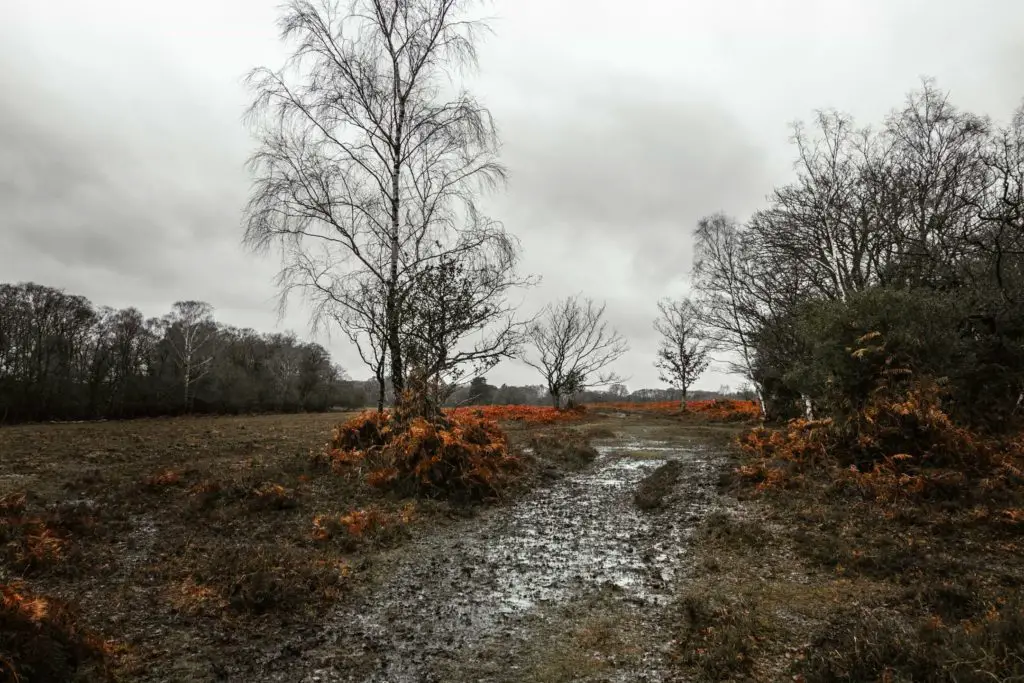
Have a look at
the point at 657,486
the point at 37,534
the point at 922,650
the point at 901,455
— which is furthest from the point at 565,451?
the point at 37,534

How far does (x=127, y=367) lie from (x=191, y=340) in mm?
5711

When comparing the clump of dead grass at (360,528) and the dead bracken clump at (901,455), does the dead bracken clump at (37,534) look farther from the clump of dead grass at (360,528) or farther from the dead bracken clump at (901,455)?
the dead bracken clump at (901,455)

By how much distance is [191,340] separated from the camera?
39.4m

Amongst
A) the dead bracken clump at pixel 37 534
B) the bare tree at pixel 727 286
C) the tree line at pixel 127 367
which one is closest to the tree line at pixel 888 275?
the bare tree at pixel 727 286

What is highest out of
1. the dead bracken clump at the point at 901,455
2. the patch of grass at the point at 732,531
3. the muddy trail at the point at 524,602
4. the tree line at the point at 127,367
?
the tree line at the point at 127,367

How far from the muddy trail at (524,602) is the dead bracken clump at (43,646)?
46.0 inches

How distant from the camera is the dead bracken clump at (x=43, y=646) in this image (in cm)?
312

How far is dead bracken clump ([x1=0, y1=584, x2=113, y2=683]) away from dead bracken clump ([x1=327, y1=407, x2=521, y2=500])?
4876 millimetres

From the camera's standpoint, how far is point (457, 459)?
29.4 ft

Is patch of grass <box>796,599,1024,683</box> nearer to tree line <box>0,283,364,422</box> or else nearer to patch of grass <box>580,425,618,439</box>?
patch of grass <box>580,425,618,439</box>

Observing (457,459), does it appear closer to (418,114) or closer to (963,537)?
(963,537)

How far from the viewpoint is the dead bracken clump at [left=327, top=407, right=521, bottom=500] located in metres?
8.52

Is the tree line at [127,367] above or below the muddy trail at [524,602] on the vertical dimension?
above

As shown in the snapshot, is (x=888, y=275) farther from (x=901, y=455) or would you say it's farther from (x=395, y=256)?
(x=395, y=256)
